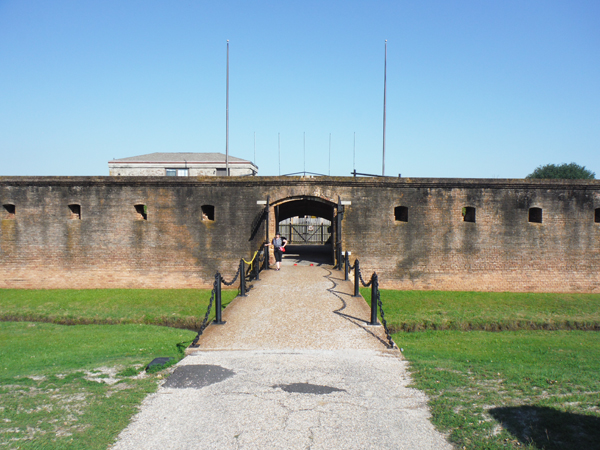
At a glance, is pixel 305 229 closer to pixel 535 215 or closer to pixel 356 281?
pixel 535 215

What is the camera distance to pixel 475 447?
4.00 metres

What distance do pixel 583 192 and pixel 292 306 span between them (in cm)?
1200

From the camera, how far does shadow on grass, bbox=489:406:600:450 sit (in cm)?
403

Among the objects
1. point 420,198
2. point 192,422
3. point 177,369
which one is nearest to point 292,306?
point 177,369

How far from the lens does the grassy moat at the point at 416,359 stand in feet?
14.3

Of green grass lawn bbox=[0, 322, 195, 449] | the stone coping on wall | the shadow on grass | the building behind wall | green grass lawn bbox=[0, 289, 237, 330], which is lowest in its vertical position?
green grass lawn bbox=[0, 289, 237, 330]

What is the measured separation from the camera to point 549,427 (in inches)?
169

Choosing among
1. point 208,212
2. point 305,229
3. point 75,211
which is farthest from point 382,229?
point 305,229

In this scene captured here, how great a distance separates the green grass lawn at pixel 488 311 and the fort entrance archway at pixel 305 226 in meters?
3.28

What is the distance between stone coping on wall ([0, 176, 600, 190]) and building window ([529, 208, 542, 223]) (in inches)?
33.4

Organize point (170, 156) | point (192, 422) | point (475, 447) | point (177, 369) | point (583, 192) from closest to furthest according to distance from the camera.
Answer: point (475, 447) < point (192, 422) < point (177, 369) < point (583, 192) < point (170, 156)

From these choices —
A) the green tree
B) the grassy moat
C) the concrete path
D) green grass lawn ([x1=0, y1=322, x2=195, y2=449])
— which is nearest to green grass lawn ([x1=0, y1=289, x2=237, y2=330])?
the grassy moat

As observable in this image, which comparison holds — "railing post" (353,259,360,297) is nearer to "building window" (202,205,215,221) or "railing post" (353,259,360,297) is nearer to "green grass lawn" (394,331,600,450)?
"green grass lawn" (394,331,600,450)

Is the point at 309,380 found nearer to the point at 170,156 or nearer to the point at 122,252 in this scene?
the point at 122,252
